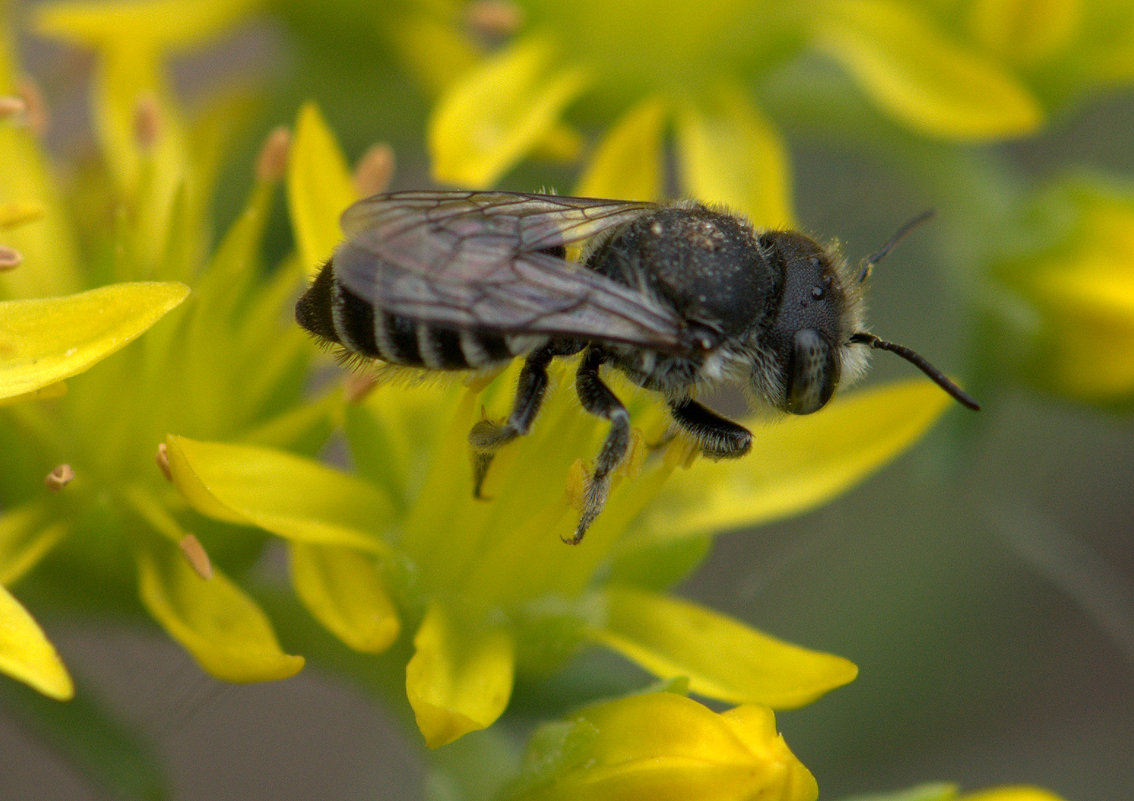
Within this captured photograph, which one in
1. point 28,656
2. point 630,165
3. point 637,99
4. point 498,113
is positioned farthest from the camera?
point 637,99

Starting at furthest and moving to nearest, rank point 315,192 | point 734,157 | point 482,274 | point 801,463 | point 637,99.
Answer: point 637,99, point 734,157, point 801,463, point 315,192, point 482,274

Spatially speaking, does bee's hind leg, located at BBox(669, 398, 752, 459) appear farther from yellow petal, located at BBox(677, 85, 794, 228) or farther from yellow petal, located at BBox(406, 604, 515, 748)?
yellow petal, located at BBox(677, 85, 794, 228)

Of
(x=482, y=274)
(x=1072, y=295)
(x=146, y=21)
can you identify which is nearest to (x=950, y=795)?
(x=482, y=274)

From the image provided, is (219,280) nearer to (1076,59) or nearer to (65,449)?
(65,449)

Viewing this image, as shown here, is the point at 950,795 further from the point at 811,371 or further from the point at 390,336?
the point at 390,336

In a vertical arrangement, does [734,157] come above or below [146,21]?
below

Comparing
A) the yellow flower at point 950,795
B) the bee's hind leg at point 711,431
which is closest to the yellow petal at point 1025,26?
the bee's hind leg at point 711,431
